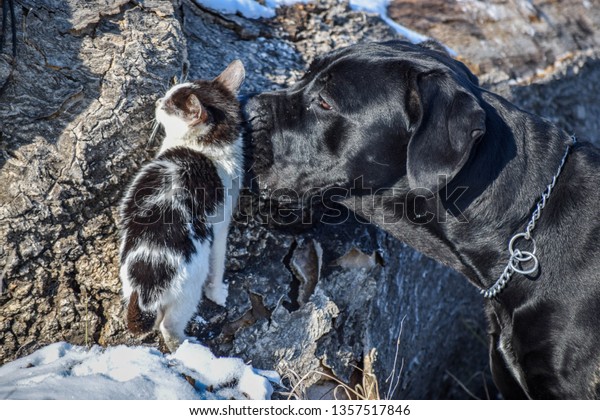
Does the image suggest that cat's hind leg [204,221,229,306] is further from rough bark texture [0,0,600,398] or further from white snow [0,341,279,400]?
white snow [0,341,279,400]

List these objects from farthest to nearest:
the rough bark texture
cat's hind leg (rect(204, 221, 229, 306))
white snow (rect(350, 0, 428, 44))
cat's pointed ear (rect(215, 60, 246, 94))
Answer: white snow (rect(350, 0, 428, 44)), cat's pointed ear (rect(215, 60, 246, 94)), cat's hind leg (rect(204, 221, 229, 306)), the rough bark texture

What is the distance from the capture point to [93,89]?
2.87 m

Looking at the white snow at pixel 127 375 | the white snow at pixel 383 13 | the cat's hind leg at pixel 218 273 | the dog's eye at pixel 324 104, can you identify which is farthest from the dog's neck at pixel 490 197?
the white snow at pixel 383 13

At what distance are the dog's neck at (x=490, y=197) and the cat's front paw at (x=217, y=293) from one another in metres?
0.75

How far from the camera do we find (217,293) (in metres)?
2.96

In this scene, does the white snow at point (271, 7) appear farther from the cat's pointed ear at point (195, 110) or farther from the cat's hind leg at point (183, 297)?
the cat's hind leg at point (183, 297)

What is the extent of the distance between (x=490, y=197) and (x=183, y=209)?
50.0 inches

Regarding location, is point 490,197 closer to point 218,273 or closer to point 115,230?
point 218,273

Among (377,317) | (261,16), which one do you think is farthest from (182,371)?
(261,16)

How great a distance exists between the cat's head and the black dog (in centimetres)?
16

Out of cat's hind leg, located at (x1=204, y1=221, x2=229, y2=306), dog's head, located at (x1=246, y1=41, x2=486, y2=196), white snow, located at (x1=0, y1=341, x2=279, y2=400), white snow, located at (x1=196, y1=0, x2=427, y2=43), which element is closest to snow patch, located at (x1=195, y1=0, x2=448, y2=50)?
white snow, located at (x1=196, y1=0, x2=427, y2=43)

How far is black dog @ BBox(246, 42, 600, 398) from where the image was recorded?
103 inches

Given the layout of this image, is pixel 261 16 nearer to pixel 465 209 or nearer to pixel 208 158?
pixel 208 158
